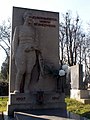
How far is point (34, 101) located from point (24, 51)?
1.58 metres

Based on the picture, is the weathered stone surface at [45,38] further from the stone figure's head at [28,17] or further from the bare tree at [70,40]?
the bare tree at [70,40]

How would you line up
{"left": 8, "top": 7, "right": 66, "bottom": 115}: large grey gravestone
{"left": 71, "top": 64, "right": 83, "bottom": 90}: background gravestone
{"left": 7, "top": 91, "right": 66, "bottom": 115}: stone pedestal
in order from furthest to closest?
{"left": 71, "top": 64, "right": 83, "bottom": 90}: background gravestone, {"left": 8, "top": 7, "right": 66, "bottom": 115}: large grey gravestone, {"left": 7, "top": 91, "right": 66, "bottom": 115}: stone pedestal

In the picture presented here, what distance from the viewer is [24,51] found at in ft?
23.5

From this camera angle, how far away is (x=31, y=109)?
679 centimetres

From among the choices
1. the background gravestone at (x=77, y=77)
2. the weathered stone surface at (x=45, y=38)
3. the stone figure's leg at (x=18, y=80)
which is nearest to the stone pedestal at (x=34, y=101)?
the stone figure's leg at (x=18, y=80)

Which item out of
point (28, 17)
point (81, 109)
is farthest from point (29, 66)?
point (81, 109)

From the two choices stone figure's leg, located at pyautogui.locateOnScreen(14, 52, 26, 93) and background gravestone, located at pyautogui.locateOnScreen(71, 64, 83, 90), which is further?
background gravestone, located at pyautogui.locateOnScreen(71, 64, 83, 90)

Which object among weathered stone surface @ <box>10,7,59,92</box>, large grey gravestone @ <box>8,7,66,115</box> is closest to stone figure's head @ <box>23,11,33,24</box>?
large grey gravestone @ <box>8,7,66,115</box>

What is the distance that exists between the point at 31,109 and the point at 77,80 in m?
6.11

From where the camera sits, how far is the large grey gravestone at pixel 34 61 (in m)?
6.89

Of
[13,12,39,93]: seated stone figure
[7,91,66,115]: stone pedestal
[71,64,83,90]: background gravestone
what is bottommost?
[7,91,66,115]: stone pedestal

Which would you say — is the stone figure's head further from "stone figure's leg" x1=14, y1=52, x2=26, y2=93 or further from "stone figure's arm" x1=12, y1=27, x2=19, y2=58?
"stone figure's leg" x1=14, y1=52, x2=26, y2=93

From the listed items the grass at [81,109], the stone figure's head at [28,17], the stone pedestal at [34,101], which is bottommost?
the grass at [81,109]

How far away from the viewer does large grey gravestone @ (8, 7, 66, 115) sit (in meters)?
6.89
